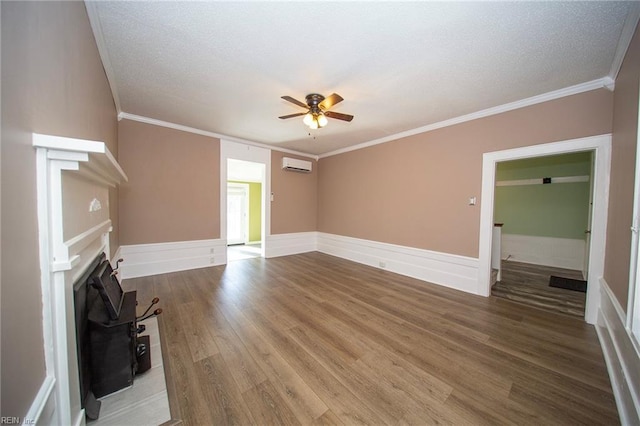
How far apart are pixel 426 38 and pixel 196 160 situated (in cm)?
393

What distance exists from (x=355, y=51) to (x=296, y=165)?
3498mm

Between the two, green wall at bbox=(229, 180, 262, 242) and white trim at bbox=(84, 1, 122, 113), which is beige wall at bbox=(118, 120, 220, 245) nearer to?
white trim at bbox=(84, 1, 122, 113)

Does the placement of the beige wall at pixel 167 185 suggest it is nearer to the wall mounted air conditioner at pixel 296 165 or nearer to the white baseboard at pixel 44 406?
the wall mounted air conditioner at pixel 296 165

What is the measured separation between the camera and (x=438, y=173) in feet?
11.6

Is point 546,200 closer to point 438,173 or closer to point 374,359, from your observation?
point 438,173

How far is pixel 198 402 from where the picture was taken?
1.39m

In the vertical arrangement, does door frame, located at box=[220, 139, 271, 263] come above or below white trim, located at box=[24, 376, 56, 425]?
above

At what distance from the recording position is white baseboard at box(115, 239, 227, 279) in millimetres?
3488

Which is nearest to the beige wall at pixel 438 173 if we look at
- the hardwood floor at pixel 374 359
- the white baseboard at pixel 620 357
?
the hardwood floor at pixel 374 359

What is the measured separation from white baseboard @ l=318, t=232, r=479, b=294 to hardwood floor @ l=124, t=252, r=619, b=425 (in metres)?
0.29

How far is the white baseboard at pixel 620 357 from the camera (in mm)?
1226

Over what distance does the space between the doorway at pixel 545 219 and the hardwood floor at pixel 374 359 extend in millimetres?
1776

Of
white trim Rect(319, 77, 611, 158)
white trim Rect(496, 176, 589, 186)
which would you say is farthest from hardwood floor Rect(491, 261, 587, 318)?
white trim Rect(319, 77, 611, 158)

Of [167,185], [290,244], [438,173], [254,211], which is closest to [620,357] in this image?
[438,173]
